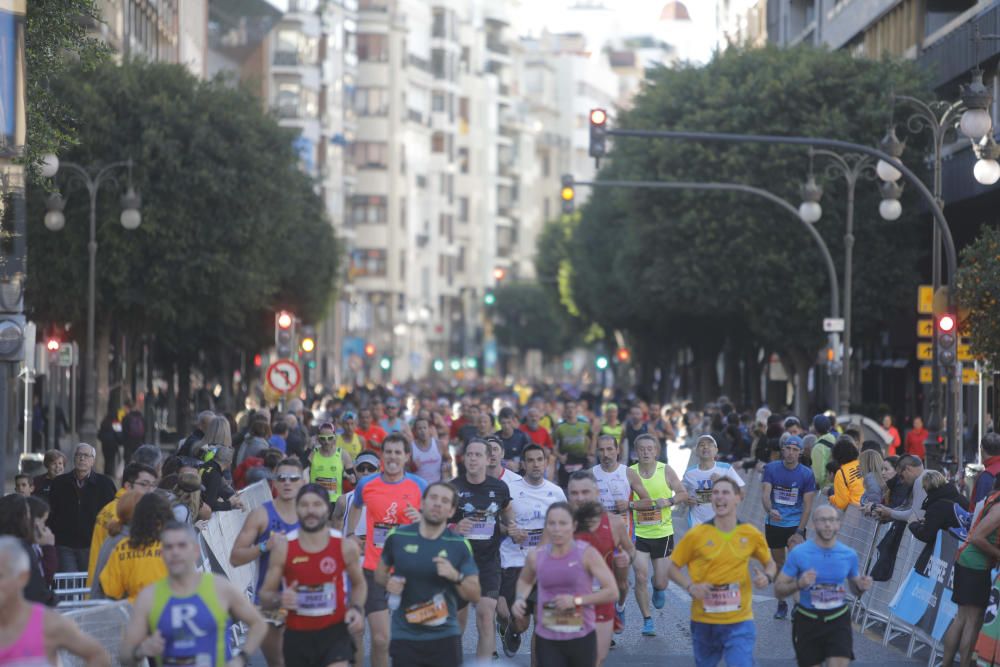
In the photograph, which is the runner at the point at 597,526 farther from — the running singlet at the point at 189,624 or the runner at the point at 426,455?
the runner at the point at 426,455

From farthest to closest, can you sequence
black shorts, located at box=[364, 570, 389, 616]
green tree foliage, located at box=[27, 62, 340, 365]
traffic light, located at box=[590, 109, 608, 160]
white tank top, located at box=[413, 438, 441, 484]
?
green tree foliage, located at box=[27, 62, 340, 365]
traffic light, located at box=[590, 109, 608, 160]
white tank top, located at box=[413, 438, 441, 484]
black shorts, located at box=[364, 570, 389, 616]

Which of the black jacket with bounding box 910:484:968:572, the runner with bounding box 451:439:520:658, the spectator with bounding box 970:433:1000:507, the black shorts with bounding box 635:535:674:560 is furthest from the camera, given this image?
the black shorts with bounding box 635:535:674:560

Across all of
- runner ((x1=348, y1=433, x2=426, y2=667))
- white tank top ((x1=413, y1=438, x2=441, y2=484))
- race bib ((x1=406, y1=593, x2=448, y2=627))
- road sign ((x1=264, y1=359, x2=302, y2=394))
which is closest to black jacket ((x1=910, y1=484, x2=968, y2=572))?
runner ((x1=348, y1=433, x2=426, y2=667))

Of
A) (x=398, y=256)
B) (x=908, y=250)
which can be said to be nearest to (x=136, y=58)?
(x=908, y=250)

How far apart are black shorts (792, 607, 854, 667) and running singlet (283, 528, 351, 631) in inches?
115

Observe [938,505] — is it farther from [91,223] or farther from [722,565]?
[91,223]

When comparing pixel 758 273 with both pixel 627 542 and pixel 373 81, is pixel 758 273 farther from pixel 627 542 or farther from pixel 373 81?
pixel 373 81

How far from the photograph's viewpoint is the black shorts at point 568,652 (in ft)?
39.4

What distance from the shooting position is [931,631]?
17.1 metres

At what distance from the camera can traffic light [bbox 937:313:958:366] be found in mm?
29828

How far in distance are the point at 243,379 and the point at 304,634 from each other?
2559 inches

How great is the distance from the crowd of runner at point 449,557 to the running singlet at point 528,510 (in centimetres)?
2

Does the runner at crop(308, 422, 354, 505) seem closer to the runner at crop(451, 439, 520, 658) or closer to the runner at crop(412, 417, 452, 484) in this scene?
the runner at crop(412, 417, 452, 484)

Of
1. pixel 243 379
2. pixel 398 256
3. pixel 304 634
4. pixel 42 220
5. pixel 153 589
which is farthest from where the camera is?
pixel 398 256
